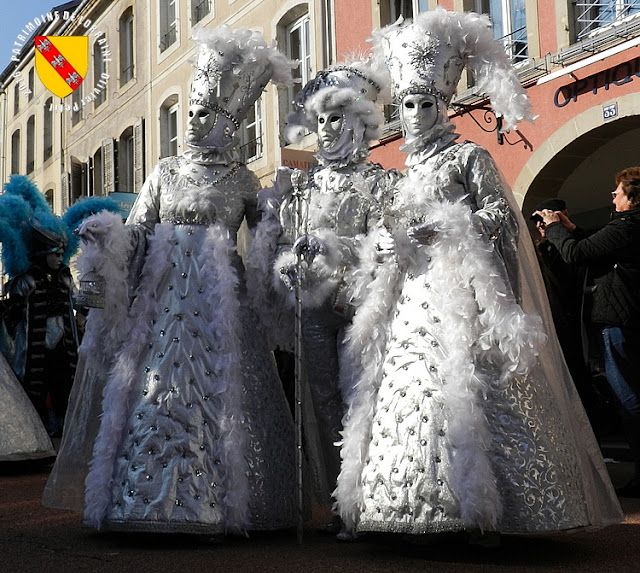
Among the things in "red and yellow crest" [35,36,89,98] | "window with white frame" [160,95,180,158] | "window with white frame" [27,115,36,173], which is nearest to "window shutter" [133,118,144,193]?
"window with white frame" [160,95,180,158]

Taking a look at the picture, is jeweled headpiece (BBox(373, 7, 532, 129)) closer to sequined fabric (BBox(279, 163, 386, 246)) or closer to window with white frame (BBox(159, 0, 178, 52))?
sequined fabric (BBox(279, 163, 386, 246))

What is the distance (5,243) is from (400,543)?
4.71 meters

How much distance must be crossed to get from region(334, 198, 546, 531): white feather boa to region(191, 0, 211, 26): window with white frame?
13.6 m

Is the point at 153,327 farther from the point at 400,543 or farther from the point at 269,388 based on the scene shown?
Answer: the point at 400,543

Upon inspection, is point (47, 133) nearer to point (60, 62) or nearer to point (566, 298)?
point (60, 62)

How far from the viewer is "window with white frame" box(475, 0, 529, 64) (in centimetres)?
1004

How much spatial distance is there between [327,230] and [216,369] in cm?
71

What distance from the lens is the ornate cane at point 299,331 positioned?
3.58 m

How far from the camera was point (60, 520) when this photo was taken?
13.7ft

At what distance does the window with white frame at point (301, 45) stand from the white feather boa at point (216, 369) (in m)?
9.66

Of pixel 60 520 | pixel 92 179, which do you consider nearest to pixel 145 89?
pixel 92 179

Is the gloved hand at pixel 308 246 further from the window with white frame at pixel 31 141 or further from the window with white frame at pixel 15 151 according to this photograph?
the window with white frame at pixel 15 151

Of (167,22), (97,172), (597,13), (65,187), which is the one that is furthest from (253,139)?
(65,187)

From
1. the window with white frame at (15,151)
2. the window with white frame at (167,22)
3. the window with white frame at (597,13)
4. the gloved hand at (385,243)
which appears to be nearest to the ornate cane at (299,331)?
the gloved hand at (385,243)
